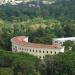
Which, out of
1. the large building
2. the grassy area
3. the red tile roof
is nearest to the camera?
the grassy area

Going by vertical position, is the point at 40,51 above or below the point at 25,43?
below

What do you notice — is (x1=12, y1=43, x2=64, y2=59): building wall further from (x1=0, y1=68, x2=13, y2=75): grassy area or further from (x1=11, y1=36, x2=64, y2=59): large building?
(x1=0, y1=68, x2=13, y2=75): grassy area

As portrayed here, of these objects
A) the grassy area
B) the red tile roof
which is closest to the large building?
the red tile roof

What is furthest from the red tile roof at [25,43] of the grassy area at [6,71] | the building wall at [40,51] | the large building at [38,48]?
the grassy area at [6,71]

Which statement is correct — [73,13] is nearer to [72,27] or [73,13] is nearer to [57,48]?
[72,27]

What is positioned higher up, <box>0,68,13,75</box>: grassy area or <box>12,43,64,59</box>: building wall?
<box>0,68,13,75</box>: grassy area

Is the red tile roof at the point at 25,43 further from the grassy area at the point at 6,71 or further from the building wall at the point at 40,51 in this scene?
the grassy area at the point at 6,71

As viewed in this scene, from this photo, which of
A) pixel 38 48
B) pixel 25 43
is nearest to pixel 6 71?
pixel 38 48

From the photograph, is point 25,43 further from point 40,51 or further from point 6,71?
point 6,71

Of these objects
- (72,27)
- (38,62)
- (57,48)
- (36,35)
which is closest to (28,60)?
(38,62)

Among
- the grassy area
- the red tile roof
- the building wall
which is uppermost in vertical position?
the red tile roof

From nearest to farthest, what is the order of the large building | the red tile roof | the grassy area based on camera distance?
1. the grassy area
2. the large building
3. the red tile roof
